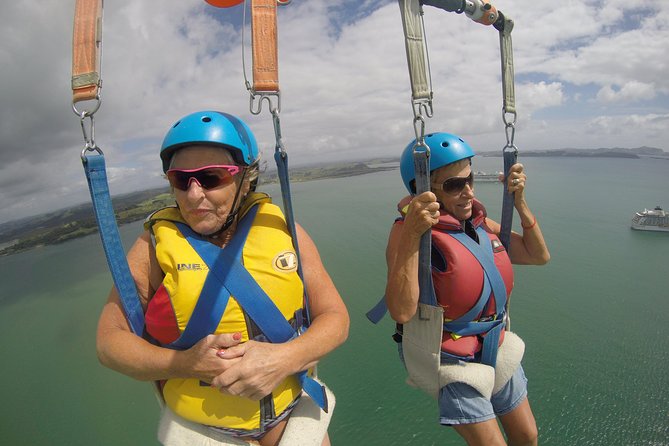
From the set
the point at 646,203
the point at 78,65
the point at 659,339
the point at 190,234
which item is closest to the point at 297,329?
the point at 190,234

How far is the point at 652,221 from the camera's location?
23688 millimetres

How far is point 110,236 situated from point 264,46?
1.01 meters

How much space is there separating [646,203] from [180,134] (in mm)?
46638

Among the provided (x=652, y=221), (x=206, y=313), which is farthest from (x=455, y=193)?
(x=652, y=221)

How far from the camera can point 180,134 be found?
1547mm

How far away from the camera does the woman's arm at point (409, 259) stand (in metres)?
1.74

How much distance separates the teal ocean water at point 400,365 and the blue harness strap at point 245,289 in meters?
5.97

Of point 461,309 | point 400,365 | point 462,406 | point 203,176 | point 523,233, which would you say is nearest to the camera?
point 203,176

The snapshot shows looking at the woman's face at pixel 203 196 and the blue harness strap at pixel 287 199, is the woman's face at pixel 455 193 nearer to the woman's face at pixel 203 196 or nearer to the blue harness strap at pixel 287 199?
the blue harness strap at pixel 287 199

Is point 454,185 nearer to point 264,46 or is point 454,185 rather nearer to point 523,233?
point 523,233

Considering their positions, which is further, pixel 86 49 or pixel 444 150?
pixel 444 150

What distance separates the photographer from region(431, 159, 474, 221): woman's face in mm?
2188

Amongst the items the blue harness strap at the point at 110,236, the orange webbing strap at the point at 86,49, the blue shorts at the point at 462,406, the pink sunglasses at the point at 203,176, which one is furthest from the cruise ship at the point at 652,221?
the orange webbing strap at the point at 86,49

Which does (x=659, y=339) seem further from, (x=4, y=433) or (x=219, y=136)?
(x=4, y=433)
